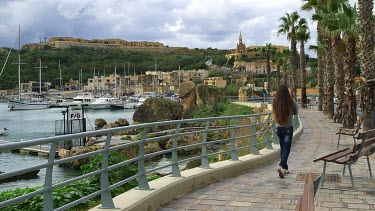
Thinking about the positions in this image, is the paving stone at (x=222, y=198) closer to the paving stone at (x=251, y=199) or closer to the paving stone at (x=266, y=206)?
the paving stone at (x=251, y=199)

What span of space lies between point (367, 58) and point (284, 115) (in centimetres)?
1184

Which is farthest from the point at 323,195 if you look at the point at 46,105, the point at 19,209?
the point at 46,105

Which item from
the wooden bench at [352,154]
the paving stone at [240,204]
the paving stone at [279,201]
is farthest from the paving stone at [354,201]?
the paving stone at [240,204]

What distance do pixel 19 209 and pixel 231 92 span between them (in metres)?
82.7

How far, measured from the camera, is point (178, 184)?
7.93 meters

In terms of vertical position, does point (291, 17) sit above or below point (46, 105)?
above

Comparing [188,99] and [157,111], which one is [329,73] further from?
[188,99]

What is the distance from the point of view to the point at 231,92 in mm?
91312

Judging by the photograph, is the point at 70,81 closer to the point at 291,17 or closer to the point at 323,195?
the point at 291,17

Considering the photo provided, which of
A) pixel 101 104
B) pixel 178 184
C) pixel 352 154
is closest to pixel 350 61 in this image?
pixel 352 154

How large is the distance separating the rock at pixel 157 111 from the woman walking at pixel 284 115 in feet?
157

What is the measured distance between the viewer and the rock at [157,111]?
58.4 m

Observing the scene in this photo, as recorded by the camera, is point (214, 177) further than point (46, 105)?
No

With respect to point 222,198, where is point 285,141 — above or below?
above
